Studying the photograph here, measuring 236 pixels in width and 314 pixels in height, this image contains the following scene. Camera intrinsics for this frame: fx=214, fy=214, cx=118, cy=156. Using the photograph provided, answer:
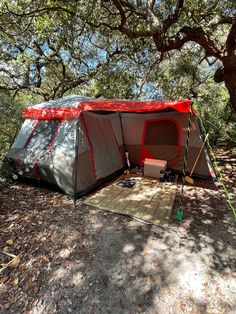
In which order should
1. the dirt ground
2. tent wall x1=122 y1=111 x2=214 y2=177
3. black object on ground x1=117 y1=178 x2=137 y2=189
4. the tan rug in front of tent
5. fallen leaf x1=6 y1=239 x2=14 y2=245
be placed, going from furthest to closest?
tent wall x1=122 y1=111 x2=214 y2=177, black object on ground x1=117 y1=178 x2=137 y2=189, the tan rug in front of tent, fallen leaf x1=6 y1=239 x2=14 y2=245, the dirt ground

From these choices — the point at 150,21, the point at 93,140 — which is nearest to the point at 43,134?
the point at 93,140

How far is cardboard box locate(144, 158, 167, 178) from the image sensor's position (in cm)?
466

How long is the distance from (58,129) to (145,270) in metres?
2.80

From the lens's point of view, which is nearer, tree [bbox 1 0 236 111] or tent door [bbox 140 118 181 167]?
tree [bbox 1 0 236 111]

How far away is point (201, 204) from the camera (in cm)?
354

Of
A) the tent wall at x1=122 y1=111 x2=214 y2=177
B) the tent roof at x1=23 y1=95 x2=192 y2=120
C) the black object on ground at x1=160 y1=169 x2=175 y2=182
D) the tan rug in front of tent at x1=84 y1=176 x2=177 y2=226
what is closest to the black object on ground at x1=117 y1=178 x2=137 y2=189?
the tan rug in front of tent at x1=84 y1=176 x2=177 y2=226

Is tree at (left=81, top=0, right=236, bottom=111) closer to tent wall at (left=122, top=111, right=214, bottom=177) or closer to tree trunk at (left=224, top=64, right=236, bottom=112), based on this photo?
tree trunk at (left=224, top=64, right=236, bottom=112)

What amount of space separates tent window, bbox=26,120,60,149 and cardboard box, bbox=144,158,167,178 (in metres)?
2.13

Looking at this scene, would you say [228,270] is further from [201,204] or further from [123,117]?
[123,117]

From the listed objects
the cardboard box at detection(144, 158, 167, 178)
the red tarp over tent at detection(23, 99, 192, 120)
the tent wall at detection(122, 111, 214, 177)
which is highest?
the red tarp over tent at detection(23, 99, 192, 120)

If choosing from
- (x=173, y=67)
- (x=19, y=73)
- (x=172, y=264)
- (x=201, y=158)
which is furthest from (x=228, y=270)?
(x=19, y=73)

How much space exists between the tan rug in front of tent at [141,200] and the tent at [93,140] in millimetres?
367

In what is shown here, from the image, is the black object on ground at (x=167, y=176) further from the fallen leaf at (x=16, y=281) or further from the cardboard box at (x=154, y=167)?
the fallen leaf at (x=16, y=281)

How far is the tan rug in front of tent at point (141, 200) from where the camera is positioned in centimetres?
317
